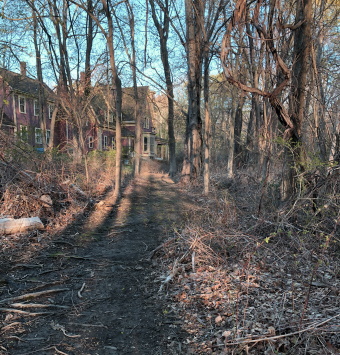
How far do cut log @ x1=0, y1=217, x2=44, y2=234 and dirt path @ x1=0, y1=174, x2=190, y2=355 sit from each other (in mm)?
760

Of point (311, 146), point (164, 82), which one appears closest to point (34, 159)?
point (311, 146)

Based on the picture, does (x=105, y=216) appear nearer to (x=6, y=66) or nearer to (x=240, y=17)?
(x=240, y=17)

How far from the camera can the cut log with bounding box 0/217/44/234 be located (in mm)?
6176

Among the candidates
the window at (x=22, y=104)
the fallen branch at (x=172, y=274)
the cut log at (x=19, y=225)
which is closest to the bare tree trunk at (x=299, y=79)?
the fallen branch at (x=172, y=274)

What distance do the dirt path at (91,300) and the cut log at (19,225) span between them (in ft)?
2.49

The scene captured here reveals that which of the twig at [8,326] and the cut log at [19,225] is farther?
the cut log at [19,225]

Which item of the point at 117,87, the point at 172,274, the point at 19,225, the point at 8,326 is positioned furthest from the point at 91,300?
the point at 117,87

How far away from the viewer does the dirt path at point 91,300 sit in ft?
9.50

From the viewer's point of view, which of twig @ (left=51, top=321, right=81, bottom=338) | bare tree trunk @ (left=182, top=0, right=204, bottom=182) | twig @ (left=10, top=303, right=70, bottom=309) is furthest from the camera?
bare tree trunk @ (left=182, top=0, right=204, bottom=182)

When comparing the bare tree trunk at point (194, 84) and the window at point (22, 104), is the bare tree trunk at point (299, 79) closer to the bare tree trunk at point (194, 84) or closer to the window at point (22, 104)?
the bare tree trunk at point (194, 84)

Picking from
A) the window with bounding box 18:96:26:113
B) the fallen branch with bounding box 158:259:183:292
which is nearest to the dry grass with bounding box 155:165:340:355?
the fallen branch with bounding box 158:259:183:292

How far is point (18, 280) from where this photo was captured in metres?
4.38

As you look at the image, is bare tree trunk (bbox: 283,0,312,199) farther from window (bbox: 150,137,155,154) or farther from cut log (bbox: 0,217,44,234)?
window (bbox: 150,137,155,154)

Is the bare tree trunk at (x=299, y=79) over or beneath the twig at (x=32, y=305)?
over
